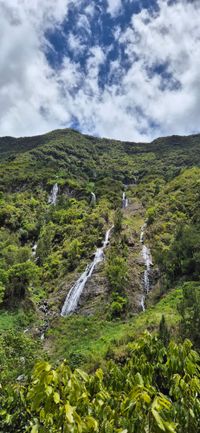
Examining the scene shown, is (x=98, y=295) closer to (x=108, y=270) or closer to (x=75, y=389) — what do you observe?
(x=108, y=270)

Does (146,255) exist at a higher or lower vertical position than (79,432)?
lower

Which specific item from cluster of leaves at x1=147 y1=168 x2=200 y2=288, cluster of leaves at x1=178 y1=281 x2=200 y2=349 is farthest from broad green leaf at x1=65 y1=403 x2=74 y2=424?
cluster of leaves at x1=147 y1=168 x2=200 y2=288

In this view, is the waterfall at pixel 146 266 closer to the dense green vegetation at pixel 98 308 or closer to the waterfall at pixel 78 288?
the dense green vegetation at pixel 98 308

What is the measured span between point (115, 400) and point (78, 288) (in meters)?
38.8

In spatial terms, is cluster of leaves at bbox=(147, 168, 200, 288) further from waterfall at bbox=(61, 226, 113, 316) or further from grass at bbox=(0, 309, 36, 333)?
grass at bbox=(0, 309, 36, 333)

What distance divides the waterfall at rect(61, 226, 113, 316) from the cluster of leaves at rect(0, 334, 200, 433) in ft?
114

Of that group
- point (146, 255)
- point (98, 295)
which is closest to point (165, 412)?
point (98, 295)

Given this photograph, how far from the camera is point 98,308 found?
38.8 metres

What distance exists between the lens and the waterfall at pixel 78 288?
40562 mm

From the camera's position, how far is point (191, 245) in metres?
41.1

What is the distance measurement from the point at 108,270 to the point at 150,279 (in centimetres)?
510

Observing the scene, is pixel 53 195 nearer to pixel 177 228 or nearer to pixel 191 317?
pixel 177 228

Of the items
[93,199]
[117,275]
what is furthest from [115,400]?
[93,199]

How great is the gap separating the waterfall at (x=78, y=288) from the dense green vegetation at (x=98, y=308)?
32.5 inches
